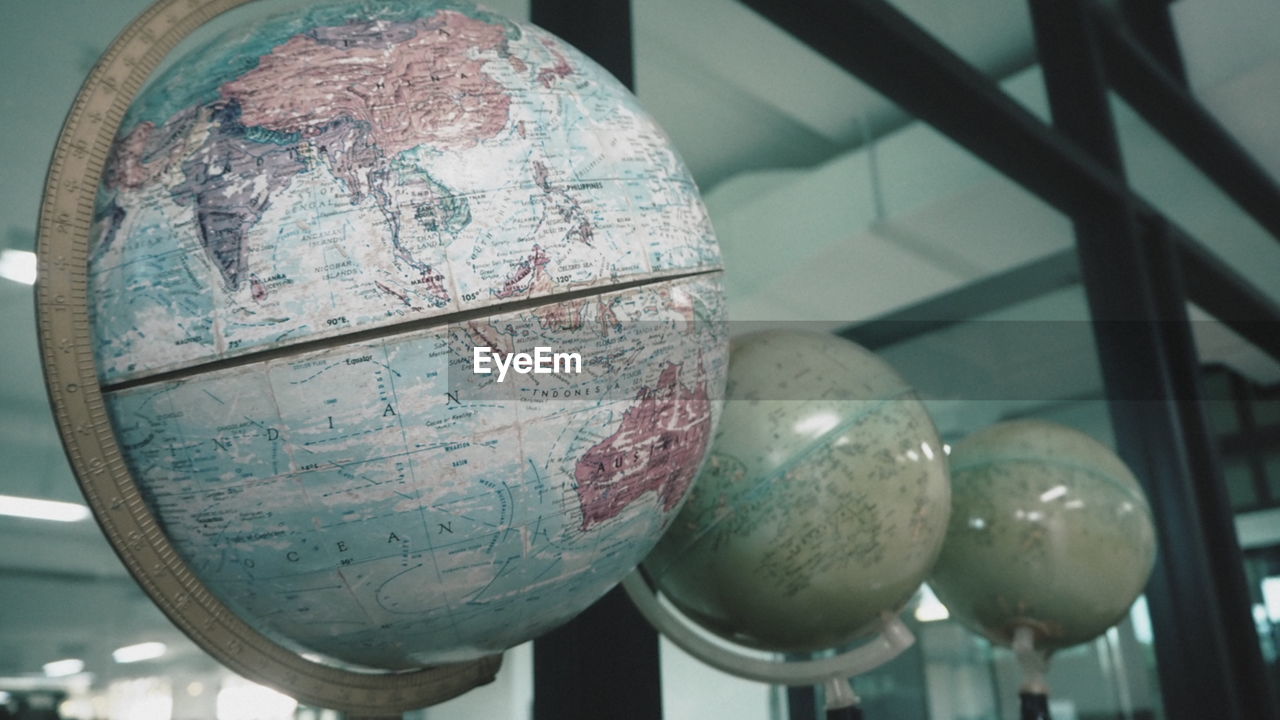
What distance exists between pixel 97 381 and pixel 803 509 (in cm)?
62

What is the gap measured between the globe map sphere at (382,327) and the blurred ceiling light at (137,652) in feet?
3.05

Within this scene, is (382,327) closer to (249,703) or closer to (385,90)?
(385,90)

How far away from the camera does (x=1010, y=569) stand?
48.8 inches

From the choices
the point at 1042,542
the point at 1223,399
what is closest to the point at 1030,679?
the point at 1042,542

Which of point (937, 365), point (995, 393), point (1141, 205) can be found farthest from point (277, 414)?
point (995, 393)

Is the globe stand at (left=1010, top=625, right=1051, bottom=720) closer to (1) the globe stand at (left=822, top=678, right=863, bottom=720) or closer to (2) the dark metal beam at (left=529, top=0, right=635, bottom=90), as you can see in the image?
(1) the globe stand at (left=822, top=678, right=863, bottom=720)

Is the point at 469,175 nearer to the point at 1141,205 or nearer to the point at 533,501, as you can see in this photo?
the point at 533,501

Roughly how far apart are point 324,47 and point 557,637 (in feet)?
2.02

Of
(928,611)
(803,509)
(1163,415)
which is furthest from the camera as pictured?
(928,611)

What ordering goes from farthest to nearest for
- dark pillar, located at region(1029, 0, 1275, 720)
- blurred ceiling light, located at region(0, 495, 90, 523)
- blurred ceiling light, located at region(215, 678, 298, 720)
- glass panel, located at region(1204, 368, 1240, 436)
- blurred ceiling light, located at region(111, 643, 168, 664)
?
1. glass panel, located at region(1204, 368, 1240, 436)
2. dark pillar, located at region(1029, 0, 1275, 720)
3. blurred ceiling light, located at region(215, 678, 298, 720)
4. blurred ceiling light, located at region(111, 643, 168, 664)
5. blurred ceiling light, located at region(0, 495, 90, 523)

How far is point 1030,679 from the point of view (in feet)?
4.14

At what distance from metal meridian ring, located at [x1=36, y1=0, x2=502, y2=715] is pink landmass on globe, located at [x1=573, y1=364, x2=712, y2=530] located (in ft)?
0.86

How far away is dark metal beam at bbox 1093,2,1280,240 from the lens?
282cm

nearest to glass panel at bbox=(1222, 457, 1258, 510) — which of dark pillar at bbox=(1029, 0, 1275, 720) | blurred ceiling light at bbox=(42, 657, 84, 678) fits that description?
dark pillar at bbox=(1029, 0, 1275, 720)
